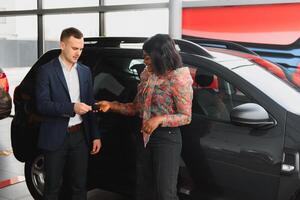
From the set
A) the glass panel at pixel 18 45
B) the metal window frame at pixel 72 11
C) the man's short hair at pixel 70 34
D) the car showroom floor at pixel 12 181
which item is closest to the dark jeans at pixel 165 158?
the man's short hair at pixel 70 34

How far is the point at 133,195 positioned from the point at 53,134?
2.82 feet

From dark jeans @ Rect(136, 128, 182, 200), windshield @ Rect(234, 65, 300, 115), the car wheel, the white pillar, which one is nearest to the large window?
the white pillar

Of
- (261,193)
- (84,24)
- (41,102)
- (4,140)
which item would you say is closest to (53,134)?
(41,102)

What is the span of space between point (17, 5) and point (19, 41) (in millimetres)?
741

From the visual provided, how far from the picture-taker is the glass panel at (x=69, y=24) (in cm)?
800

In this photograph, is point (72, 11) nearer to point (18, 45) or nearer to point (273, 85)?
point (18, 45)

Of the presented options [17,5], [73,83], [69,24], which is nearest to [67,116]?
[73,83]

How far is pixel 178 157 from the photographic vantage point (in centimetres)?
290

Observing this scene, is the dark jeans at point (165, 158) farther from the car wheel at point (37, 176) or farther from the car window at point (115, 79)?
the car wheel at point (37, 176)

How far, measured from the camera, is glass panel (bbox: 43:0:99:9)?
7914mm

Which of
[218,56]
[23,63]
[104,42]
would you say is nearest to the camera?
[218,56]

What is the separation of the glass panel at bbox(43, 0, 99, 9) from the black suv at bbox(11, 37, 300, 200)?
4.12 metres

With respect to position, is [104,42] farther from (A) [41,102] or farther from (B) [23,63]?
(B) [23,63]

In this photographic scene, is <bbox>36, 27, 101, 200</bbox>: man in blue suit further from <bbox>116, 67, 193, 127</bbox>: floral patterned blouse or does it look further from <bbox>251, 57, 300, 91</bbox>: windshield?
<bbox>251, 57, 300, 91</bbox>: windshield
